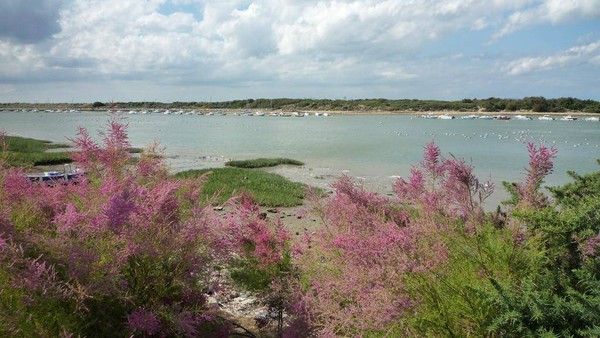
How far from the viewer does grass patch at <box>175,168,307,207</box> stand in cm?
1748

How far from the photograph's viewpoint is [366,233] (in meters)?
3.37

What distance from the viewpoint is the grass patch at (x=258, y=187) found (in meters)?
17.5

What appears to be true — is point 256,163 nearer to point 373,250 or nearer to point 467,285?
point 373,250

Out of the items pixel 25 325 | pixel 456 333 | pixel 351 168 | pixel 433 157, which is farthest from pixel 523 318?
pixel 351 168

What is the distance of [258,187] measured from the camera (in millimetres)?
19859

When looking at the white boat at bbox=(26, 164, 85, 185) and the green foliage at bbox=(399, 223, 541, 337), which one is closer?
the green foliage at bbox=(399, 223, 541, 337)

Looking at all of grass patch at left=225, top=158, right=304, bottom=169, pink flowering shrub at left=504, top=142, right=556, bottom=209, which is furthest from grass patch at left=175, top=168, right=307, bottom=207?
pink flowering shrub at left=504, top=142, right=556, bottom=209

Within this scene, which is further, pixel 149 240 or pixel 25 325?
pixel 149 240

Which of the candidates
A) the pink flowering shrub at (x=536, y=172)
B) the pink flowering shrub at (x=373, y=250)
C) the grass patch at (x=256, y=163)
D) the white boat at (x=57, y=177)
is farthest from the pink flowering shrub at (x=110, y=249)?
the grass patch at (x=256, y=163)

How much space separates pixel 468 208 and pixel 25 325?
2.84 metres

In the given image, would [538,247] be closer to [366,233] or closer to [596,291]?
[596,291]

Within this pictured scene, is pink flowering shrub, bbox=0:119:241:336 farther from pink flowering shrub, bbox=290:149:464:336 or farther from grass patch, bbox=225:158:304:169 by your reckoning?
grass patch, bbox=225:158:304:169

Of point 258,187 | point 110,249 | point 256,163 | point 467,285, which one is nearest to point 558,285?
point 467,285

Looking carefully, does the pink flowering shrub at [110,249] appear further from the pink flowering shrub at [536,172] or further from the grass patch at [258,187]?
the grass patch at [258,187]
